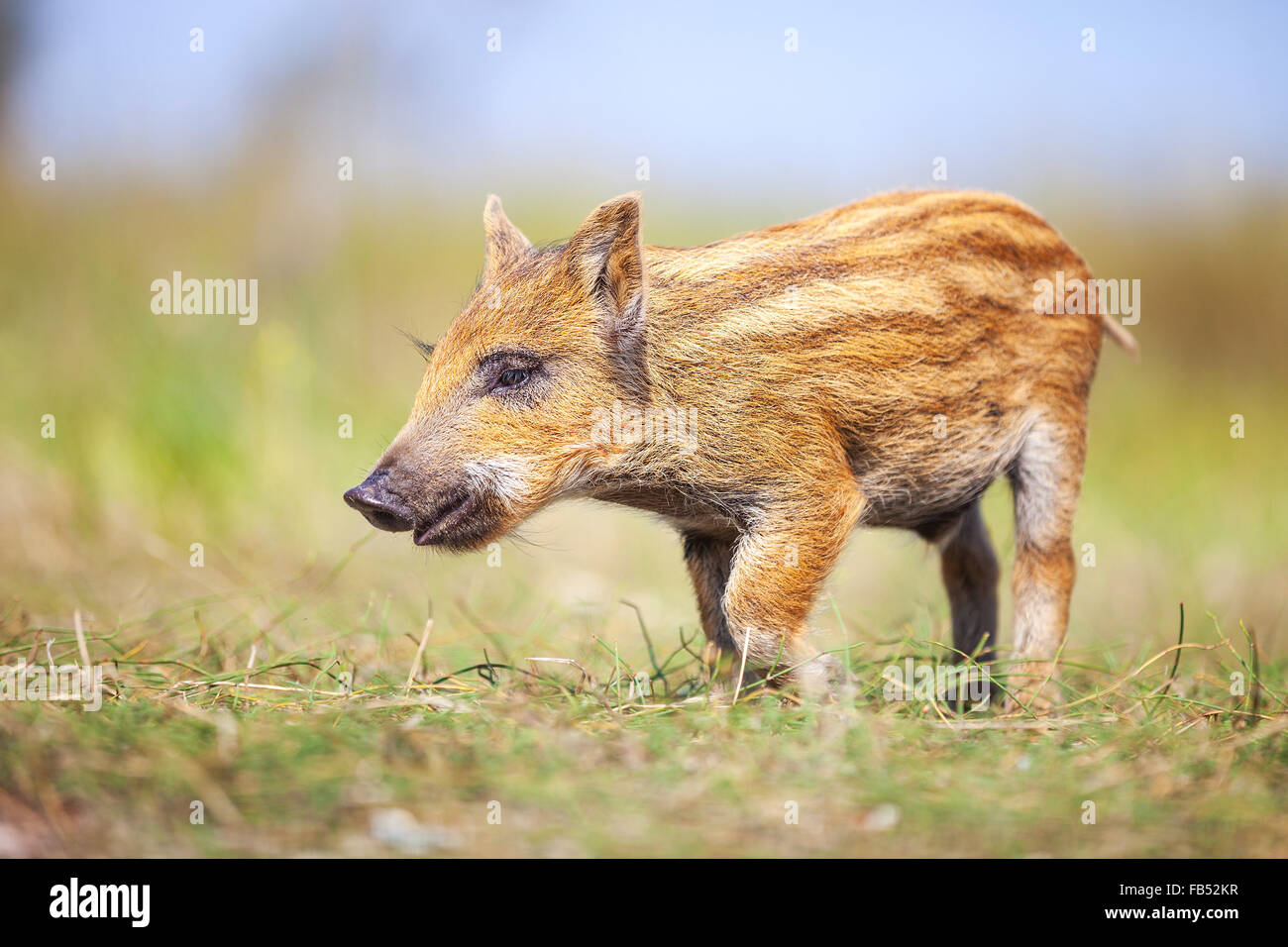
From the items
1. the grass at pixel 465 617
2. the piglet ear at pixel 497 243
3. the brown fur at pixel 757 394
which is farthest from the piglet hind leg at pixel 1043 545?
the piglet ear at pixel 497 243

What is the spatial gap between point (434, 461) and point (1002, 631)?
5993 millimetres

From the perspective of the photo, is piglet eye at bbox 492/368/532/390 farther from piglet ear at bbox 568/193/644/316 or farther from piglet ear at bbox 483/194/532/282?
piglet ear at bbox 483/194/532/282

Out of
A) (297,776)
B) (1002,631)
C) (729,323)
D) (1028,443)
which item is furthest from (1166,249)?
(297,776)

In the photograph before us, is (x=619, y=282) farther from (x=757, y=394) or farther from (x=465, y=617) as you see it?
(x=465, y=617)

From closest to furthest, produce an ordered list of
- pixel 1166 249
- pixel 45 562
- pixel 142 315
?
1. pixel 45 562
2. pixel 142 315
3. pixel 1166 249

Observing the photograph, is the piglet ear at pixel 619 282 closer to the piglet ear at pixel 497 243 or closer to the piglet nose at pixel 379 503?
the piglet ear at pixel 497 243

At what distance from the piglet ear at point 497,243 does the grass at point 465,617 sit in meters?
1.23

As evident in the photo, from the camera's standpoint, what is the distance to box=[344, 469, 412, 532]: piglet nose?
459 centimetres

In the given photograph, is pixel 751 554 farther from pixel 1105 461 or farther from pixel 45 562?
pixel 1105 461

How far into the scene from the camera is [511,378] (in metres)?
5.04

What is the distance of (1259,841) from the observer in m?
3.61

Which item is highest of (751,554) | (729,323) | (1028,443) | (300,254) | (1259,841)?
(300,254)

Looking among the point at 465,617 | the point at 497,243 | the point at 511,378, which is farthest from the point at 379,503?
the point at 465,617
